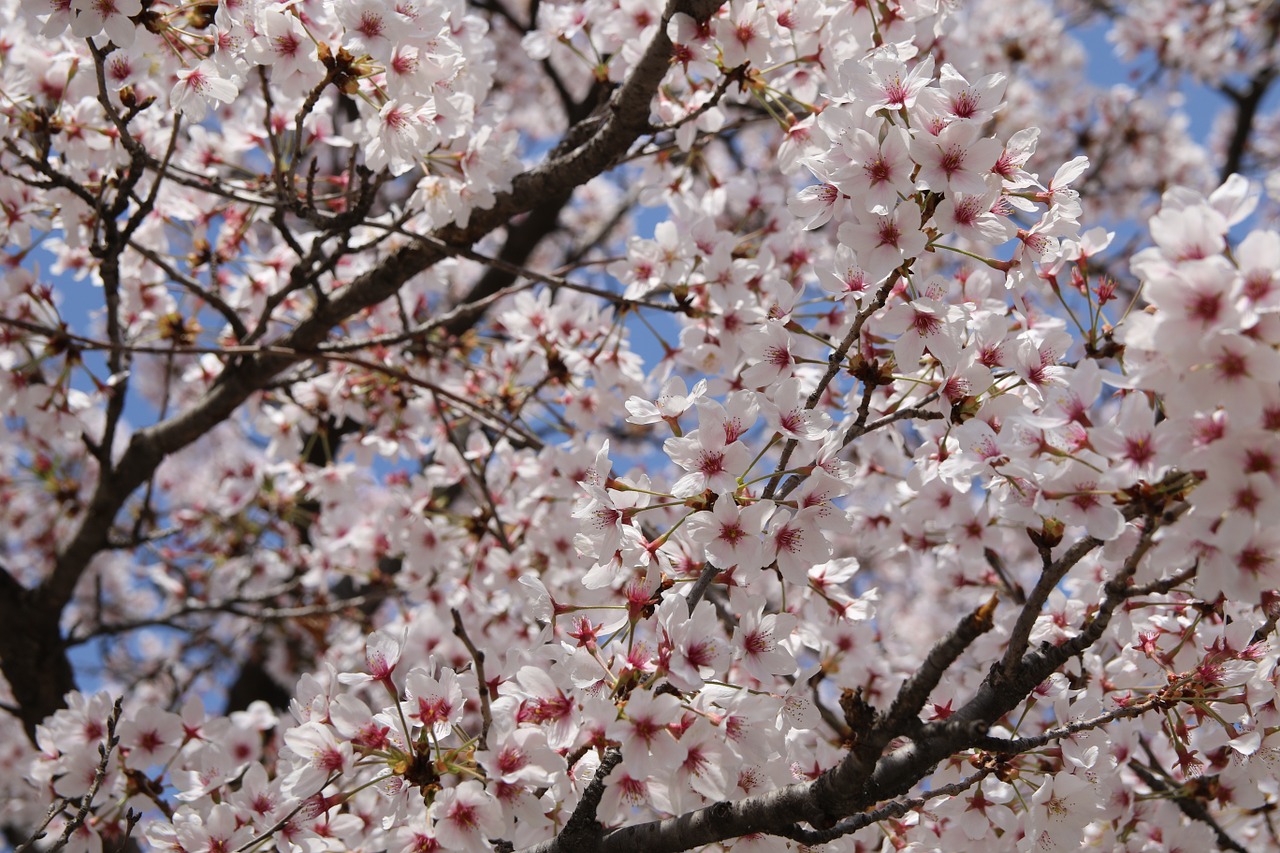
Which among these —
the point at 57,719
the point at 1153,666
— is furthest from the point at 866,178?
the point at 57,719

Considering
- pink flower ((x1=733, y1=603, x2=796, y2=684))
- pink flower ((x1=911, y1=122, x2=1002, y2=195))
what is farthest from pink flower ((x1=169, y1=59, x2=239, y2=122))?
pink flower ((x1=733, y1=603, x2=796, y2=684))

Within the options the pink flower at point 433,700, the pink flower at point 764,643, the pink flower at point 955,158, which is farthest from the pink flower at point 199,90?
the pink flower at point 764,643

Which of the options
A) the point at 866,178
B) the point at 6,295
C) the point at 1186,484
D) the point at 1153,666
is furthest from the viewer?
the point at 6,295

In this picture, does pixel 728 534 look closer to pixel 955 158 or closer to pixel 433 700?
pixel 433 700

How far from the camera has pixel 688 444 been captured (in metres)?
1.84

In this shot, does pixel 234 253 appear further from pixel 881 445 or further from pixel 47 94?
pixel 881 445

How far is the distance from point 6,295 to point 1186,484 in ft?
11.5

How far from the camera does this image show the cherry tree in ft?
5.44

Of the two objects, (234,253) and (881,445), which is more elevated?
(234,253)

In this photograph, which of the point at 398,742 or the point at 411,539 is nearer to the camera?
the point at 398,742

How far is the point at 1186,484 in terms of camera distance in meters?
1.49

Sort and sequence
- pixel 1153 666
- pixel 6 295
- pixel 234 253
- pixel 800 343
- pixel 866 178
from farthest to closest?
pixel 234 253 → pixel 6 295 → pixel 800 343 → pixel 1153 666 → pixel 866 178

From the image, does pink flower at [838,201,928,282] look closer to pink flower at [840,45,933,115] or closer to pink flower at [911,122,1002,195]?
pink flower at [911,122,1002,195]

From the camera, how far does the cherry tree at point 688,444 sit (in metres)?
1.66
